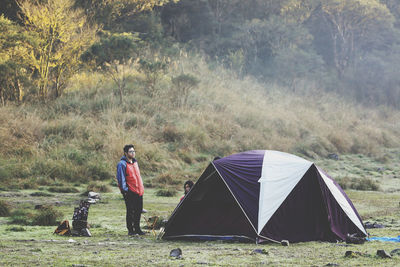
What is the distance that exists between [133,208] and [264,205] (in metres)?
2.37

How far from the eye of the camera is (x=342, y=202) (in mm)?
9820

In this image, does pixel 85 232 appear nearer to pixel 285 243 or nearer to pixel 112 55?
pixel 285 243

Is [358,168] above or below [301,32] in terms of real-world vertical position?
below

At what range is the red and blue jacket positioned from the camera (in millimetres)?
9523

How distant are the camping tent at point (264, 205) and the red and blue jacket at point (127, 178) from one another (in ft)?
2.77

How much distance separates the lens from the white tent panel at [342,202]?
9.67 m

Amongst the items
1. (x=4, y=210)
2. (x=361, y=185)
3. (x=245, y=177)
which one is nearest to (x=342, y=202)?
(x=245, y=177)

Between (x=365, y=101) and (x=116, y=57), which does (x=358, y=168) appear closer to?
(x=116, y=57)

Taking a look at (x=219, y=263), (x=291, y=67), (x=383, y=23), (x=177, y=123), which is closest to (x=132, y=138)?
(x=177, y=123)

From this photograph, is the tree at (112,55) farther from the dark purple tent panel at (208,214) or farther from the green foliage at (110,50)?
the dark purple tent panel at (208,214)

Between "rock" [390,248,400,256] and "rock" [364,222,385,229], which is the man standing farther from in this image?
"rock" [364,222,385,229]

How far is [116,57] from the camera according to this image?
85.4 feet

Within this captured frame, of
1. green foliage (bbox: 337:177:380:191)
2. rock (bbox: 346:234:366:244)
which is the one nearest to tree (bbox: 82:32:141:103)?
green foliage (bbox: 337:177:380:191)

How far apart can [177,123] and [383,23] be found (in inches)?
1301
